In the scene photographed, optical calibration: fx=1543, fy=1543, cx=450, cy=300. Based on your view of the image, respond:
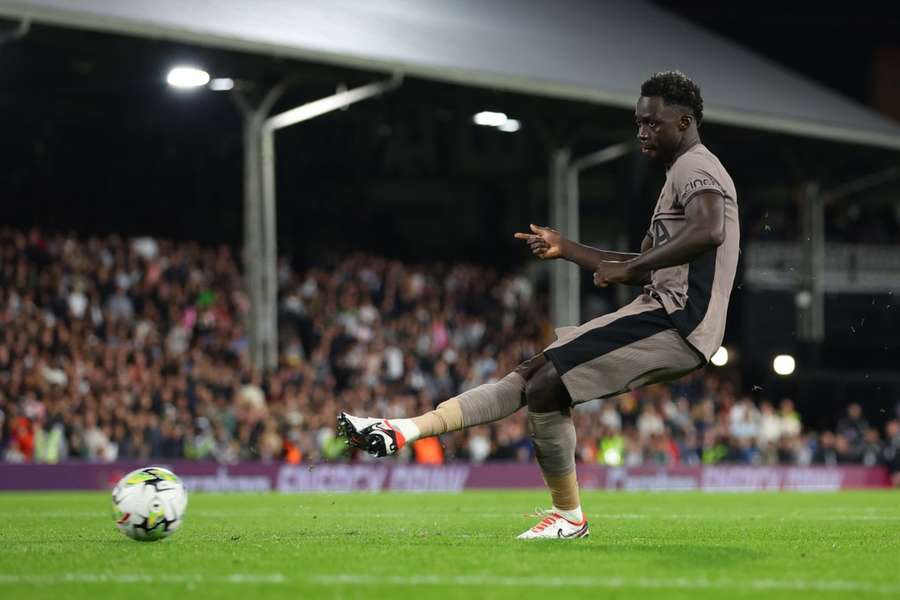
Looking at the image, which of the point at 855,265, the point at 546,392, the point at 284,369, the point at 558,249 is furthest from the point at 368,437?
the point at 855,265

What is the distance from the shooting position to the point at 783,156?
3628 cm

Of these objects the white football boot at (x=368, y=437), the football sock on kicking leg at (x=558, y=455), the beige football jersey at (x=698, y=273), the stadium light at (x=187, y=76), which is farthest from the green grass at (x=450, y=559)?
the stadium light at (x=187, y=76)

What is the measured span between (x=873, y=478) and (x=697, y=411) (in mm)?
3583

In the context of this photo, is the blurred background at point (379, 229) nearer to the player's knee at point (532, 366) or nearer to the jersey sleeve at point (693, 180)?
the player's knee at point (532, 366)

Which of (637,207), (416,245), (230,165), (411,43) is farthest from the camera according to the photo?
(416,245)

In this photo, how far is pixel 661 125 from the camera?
809cm

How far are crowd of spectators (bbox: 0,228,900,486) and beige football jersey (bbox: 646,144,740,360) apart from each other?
47.7 feet

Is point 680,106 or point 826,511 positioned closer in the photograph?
point 680,106

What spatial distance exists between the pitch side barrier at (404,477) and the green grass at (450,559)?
367 inches

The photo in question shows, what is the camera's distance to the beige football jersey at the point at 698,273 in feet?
26.0

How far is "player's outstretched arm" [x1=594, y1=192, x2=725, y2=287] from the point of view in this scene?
7676 mm

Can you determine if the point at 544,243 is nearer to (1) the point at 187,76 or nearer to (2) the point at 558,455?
(2) the point at 558,455

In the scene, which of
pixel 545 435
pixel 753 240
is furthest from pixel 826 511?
pixel 753 240

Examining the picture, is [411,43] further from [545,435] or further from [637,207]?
[545,435]
